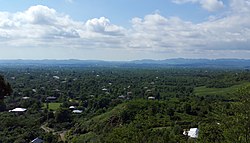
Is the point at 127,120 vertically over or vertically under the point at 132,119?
under

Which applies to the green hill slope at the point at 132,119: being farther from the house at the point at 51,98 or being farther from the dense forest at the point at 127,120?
the house at the point at 51,98

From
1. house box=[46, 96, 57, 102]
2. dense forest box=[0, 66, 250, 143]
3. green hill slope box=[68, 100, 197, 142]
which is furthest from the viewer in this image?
house box=[46, 96, 57, 102]

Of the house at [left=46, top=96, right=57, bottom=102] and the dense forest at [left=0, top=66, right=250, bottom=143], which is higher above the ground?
the dense forest at [left=0, top=66, right=250, bottom=143]

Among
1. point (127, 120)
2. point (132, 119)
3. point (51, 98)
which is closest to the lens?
point (132, 119)

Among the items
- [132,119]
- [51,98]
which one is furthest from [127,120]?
[51,98]

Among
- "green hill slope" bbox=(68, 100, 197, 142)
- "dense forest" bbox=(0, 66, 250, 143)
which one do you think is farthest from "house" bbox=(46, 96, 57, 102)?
"green hill slope" bbox=(68, 100, 197, 142)

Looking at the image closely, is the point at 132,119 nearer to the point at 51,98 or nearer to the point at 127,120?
the point at 127,120

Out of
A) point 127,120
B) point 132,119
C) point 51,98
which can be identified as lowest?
point 51,98

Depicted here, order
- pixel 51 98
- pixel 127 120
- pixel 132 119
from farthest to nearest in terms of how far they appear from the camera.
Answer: pixel 51 98 < pixel 127 120 < pixel 132 119

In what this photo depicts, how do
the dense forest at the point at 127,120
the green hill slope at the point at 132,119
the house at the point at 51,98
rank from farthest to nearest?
1. the house at the point at 51,98
2. the green hill slope at the point at 132,119
3. the dense forest at the point at 127,120

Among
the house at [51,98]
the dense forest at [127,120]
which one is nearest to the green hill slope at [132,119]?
the dense forest at [127,120]

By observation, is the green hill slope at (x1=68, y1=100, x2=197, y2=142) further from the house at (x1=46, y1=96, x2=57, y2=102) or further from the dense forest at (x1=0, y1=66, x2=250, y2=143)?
the house at (x1=46, y1=96, x2=57, y2=102)

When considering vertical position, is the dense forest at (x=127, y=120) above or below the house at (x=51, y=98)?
above
